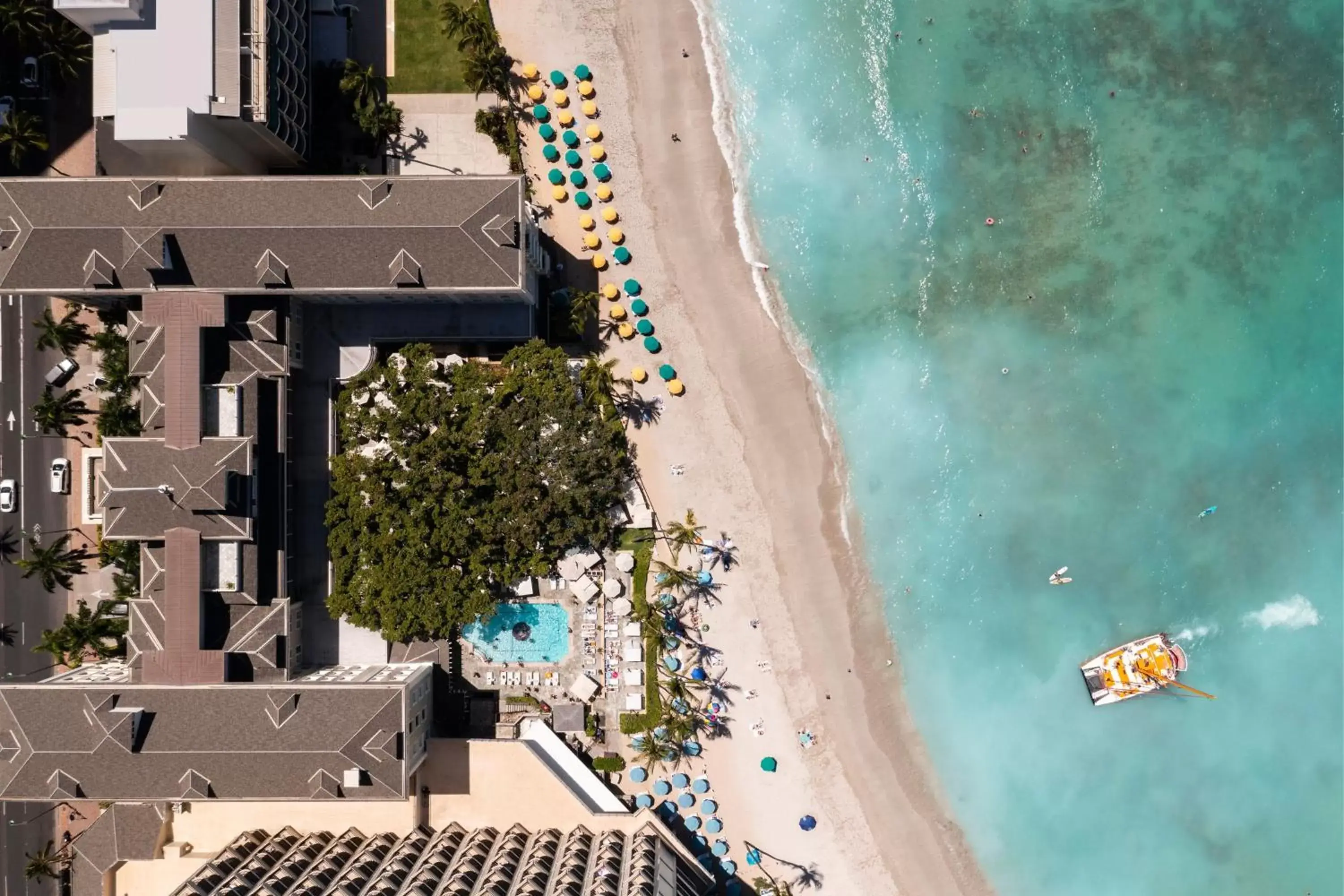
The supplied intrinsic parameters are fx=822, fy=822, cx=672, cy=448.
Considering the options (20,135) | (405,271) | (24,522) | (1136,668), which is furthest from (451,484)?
(1136,668)

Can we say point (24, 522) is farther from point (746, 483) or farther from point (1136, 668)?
point (1136, 668)

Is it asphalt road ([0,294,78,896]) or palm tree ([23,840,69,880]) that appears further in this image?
asphalt road ([0,294,78,896])

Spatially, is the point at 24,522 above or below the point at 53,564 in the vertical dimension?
above

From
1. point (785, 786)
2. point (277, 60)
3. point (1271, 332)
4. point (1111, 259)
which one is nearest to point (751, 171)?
point (1111, 259)

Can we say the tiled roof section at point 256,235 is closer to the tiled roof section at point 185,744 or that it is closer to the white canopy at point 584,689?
the tiled roof section at point 185,744

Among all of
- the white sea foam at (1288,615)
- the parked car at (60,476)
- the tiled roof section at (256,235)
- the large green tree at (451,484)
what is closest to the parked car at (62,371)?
the parked car at (60,476)

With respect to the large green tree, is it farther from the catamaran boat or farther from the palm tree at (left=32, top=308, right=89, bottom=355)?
the catamaran boat

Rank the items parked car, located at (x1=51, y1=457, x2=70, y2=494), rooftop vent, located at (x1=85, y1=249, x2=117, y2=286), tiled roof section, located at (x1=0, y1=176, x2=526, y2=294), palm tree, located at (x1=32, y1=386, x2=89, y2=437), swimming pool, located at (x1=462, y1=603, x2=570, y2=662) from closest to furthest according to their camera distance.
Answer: rooftop vent, located at (x1=85, y1=249, x2=117, y2=286)
tiled roof section, located at (x1=0, y1=176, x2=526, y2=294)
palm tree, located at (x1=32, y1=386, x2=89, y2=437)
parked car, located at (x1=51, y1=457, x2=70, y2=494)
swimming pool, located at (x1=462, y1=603, x2=570, y2=662)

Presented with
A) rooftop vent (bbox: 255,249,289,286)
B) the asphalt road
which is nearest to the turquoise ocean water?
rooftop vent (bbox: 255,249,289,286)
